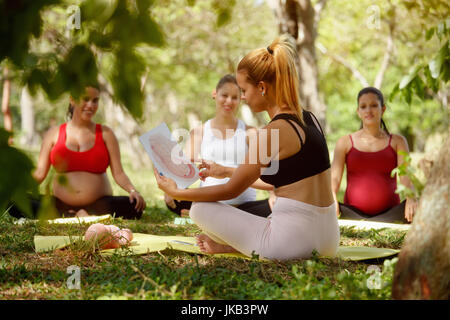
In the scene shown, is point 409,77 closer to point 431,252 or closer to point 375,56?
point 431,252

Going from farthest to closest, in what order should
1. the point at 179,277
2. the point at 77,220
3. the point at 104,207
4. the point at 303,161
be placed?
the point at 104,207, the point at 77,220, the point at 303,161, the point at 179,277

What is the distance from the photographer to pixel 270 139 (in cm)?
353

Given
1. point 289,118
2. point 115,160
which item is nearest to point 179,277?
point 289,118

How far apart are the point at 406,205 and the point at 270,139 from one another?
106 inches

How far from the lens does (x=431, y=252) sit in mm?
2570

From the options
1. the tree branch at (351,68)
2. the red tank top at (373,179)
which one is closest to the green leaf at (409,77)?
the red tank top at (373,179)

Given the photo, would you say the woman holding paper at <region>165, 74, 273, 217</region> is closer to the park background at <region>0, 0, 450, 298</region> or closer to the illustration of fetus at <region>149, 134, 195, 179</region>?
the park background at <region>0, 0, 450, 298</region>

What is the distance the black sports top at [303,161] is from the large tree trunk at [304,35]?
5622 mm

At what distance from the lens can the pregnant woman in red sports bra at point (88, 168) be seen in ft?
19.5

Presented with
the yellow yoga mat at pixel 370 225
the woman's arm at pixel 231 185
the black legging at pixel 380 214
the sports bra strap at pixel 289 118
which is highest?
the sports bra strap at pixel 289 118

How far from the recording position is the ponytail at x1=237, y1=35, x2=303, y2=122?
360 centimetres

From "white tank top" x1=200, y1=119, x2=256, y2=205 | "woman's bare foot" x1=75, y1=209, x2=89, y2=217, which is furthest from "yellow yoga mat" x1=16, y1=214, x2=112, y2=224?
"white tank top" x1=200, y1=119, x2=256, y2=205

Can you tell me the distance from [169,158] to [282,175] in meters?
0.92

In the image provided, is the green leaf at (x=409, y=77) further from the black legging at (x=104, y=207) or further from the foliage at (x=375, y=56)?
the black legging at (x=104, y=207)
